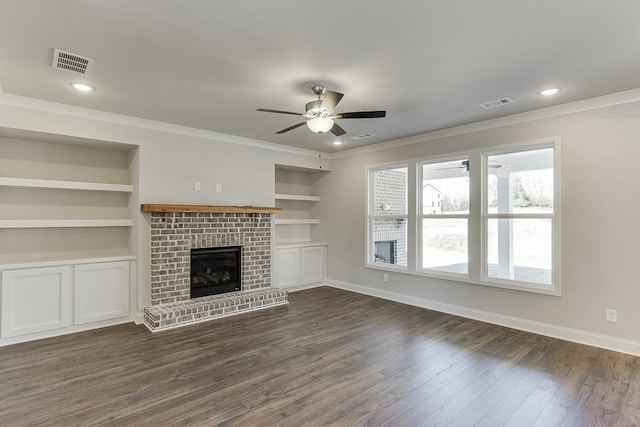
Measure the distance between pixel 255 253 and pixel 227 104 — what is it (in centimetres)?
255

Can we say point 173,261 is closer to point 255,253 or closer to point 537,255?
point 255,253

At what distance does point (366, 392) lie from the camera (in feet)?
8.98

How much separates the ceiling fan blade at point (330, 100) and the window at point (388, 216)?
9.37 ft

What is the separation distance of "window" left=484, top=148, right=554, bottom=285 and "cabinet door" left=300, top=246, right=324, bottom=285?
319cm

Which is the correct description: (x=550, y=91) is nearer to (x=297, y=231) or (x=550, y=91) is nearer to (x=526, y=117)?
(x=526, y=117)

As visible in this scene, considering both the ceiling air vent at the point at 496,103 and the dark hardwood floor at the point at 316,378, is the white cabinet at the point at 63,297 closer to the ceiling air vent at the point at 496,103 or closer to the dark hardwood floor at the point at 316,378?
the dark hardwood floor at the point at 316,378

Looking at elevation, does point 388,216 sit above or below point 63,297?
above

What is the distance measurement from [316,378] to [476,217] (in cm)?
316

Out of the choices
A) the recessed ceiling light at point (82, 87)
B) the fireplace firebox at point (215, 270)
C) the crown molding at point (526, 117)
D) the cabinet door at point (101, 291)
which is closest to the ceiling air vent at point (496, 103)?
A: the crown molding at point (526, 117)

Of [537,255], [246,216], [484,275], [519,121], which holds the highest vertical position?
[519,121]

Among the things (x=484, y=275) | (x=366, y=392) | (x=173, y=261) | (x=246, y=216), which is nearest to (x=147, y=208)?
(x=173, y=261)

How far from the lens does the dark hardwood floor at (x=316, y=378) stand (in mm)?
Result: 2428

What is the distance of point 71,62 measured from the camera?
9.34ft

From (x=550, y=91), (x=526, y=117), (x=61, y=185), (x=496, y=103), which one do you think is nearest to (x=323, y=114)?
(x=496, y=103)
